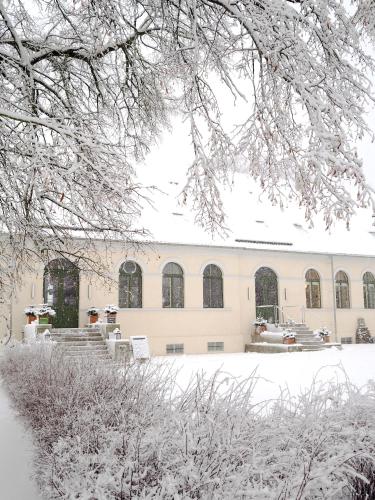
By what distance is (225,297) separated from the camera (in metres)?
21.6

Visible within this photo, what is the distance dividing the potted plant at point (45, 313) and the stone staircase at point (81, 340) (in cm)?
47

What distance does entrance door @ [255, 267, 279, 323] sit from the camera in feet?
74.2

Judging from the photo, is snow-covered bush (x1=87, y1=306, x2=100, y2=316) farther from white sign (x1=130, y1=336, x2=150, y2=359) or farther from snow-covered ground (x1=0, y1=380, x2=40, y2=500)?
snow-covered ground (x1=0, y1=380, x2=40, y2=500)

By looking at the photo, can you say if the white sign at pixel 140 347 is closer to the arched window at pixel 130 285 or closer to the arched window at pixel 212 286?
the arched window at pixel 130 285

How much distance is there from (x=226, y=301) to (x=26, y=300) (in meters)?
8.73

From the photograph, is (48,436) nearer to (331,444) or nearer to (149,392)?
(149,392)

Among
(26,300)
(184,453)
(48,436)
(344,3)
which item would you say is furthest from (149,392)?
(26,300)

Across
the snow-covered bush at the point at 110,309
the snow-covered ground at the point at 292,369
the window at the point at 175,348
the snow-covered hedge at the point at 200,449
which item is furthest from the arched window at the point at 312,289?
the snow-covered hedge at the point at 200,449

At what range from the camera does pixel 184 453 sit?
10.2ft

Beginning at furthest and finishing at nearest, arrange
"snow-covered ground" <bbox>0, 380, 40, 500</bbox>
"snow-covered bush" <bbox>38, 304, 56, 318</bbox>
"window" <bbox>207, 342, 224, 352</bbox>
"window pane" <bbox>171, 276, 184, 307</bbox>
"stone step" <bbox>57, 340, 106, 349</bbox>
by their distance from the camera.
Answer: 1. "window" <bbox>207, 342, 224, 352</bbox>
2. "window pane" <bbox>171, 276, 184, 307</bbox>
3. "snow-covered bush" <bbox>38, 304, 56, 318</bbox>
4. "stone step" <bbox>57, 340, 106, 349</bbox>
5. "snow-covered ground" <bbox>0, 380, 40, 500</bbox>

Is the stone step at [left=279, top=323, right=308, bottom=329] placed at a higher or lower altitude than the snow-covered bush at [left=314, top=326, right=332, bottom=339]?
higher

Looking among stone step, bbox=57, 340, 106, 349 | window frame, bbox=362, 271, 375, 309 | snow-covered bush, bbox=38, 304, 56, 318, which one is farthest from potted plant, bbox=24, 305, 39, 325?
window frame, bbox=362, 271, 375, 309

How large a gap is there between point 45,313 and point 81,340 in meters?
1.66

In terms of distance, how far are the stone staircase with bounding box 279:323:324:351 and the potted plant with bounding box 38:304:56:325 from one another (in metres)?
10.2
